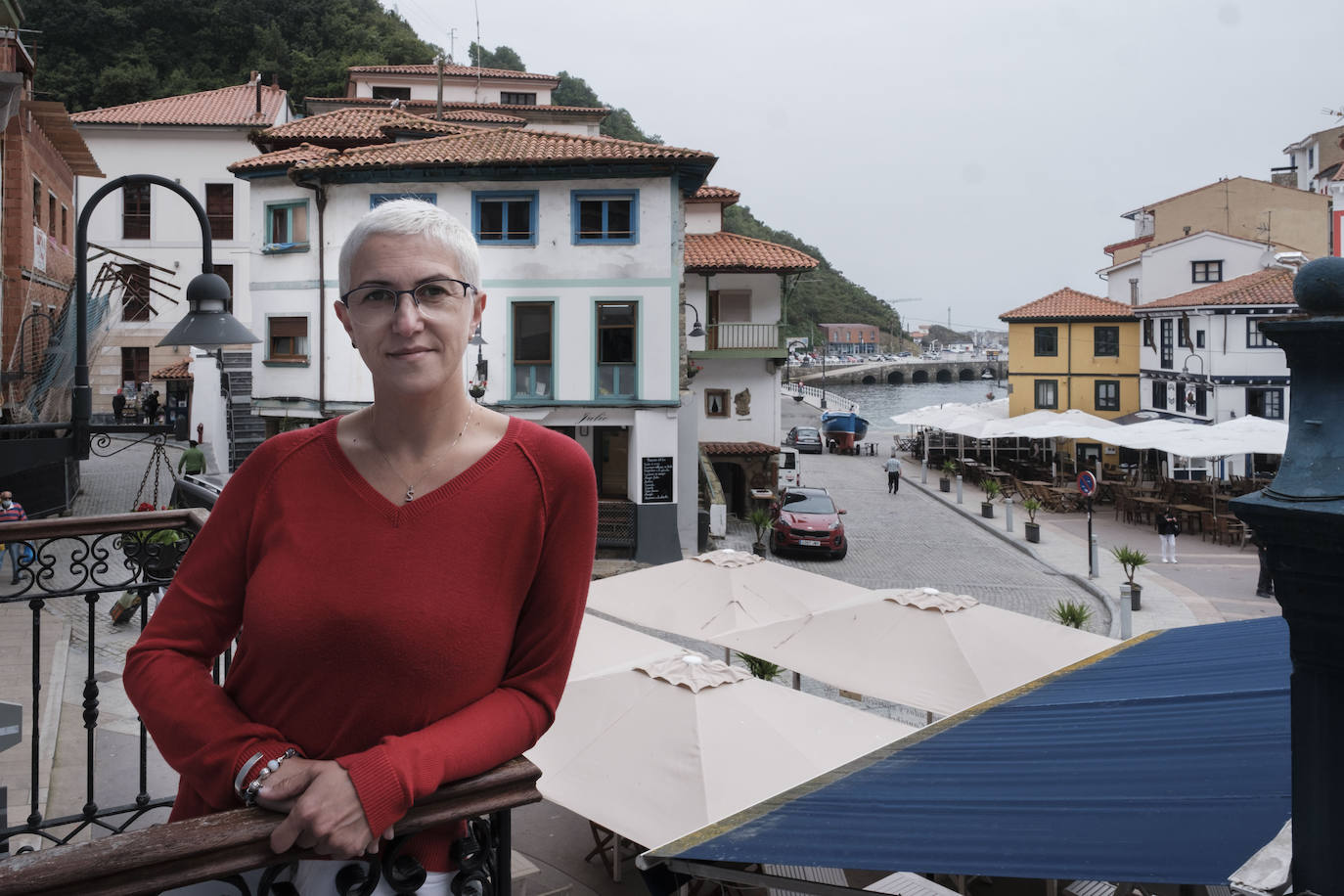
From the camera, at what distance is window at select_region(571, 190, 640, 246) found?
24.5 m

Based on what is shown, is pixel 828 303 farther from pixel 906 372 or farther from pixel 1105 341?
pixel 1105 341

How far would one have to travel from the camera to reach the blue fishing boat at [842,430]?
56.8m

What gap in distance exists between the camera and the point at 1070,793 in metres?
3.46

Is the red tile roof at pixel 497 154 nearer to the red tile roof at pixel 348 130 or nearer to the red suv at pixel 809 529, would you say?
the red tile roof at pixel 348 130

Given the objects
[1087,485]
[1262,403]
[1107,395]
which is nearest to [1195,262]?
[1107,395]

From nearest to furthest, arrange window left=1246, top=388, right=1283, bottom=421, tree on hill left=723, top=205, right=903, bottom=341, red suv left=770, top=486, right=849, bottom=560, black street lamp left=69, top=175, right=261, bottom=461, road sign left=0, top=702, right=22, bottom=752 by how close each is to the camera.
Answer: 1. road sign left=0, top=702, right=22, bottom=752
2. black street lamp left=69, top=175, right=261, bottom=461
3. red suv left=770, top=486, right=849, bottom=560
4. window left=1246, top=388, right=1283, bottom=421
5. tree on hill left=723, top=205, right=903, bottom=341

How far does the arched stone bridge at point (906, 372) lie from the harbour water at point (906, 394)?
1110 mm

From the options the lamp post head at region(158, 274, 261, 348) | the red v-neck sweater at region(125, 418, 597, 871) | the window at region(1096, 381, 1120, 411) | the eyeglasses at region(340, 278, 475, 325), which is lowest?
the red v-neck sweater at region(125, 418, 597, 871)

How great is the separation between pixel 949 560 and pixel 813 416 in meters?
52.1

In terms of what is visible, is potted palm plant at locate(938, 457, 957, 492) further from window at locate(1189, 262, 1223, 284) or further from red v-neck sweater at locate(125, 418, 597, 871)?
red v-neck sweater at locate(125, 418, 597, 871)

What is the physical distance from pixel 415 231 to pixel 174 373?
40.1 meters

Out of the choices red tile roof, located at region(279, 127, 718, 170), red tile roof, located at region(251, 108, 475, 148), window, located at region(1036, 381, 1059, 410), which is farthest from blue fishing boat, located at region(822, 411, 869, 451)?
red tile roof, located at region(279, 127, 718, 170)

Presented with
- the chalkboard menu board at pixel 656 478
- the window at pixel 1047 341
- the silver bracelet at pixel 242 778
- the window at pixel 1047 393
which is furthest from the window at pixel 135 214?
the silver bracelet at pixel 242 778

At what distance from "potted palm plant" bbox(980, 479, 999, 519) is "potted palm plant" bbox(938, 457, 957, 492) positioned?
370cm
